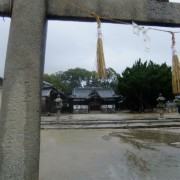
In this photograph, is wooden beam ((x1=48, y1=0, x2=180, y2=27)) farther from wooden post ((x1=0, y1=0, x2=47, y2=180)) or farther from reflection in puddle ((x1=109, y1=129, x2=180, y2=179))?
reflection in puddle ((x1=109, y1=129, x2=180, y2=179))

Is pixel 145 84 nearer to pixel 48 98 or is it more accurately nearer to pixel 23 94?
pixel 48 98

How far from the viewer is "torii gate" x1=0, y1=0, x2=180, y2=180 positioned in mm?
2561

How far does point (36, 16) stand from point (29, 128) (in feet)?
3.77

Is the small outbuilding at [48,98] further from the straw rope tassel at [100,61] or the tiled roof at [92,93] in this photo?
the straw rope tassel at [100,61]

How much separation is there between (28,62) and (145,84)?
120 ft

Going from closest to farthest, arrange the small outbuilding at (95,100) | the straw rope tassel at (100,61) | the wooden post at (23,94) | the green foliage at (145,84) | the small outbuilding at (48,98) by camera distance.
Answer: the wooden post at (23,94) → the straw rope tassel at (100,61) → the small outbuilding at (48,98) → the green foliage at (145,84) → the small outbuilding at (95,100)

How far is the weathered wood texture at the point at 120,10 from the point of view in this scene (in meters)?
2.96

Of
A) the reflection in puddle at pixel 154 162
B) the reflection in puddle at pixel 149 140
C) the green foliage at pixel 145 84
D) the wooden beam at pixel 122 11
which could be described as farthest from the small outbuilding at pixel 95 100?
the wooden beam at pixel 122 11

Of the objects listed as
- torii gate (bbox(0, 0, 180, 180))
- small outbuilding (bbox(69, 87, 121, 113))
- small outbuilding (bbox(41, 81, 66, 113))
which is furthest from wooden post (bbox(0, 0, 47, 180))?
small outbuilding (bbox(69, 87, 121, 113))

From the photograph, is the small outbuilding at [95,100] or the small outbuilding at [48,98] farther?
the small outbuilding at [95,100]

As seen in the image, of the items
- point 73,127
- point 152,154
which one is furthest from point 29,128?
point 73,127

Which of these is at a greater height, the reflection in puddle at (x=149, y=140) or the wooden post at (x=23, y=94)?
the wooden post at (x=23, y=94)

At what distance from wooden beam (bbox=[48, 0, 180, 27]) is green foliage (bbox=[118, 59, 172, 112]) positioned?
35.4m

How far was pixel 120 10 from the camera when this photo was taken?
9.87ft
